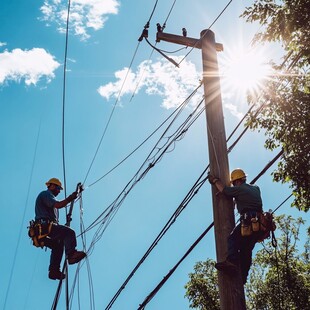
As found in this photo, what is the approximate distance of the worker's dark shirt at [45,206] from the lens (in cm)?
677

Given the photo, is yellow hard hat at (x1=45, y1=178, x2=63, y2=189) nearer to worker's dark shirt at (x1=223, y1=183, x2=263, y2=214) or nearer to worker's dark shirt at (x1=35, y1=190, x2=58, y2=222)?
worker's dark shirt at (x1=35, y1=190, x2=58, y2=222)

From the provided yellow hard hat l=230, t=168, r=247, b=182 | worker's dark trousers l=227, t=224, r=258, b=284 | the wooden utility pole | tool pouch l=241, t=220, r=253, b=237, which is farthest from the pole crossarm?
worker's dark trousers l=227, t=224, r=258, b=284

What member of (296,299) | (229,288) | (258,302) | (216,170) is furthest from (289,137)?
(258,302)

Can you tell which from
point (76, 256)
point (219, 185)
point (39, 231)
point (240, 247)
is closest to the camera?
point (240, 247)

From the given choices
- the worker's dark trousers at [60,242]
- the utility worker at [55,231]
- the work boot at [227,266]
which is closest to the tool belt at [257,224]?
the work boot at [227,266]

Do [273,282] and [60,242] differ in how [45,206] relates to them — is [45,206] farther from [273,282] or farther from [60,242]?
[273,282]

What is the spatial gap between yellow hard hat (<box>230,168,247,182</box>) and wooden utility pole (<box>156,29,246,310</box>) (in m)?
0.41

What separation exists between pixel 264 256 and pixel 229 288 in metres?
18.5

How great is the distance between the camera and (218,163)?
15.5ft

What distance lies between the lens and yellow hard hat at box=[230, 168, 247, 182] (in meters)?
5.07

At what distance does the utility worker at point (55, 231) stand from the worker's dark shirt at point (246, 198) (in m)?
2.99

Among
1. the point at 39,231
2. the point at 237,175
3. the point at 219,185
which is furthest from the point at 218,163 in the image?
the point at 39,231

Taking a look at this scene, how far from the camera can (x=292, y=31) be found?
689 centimetres

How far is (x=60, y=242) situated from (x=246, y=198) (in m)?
3.63
